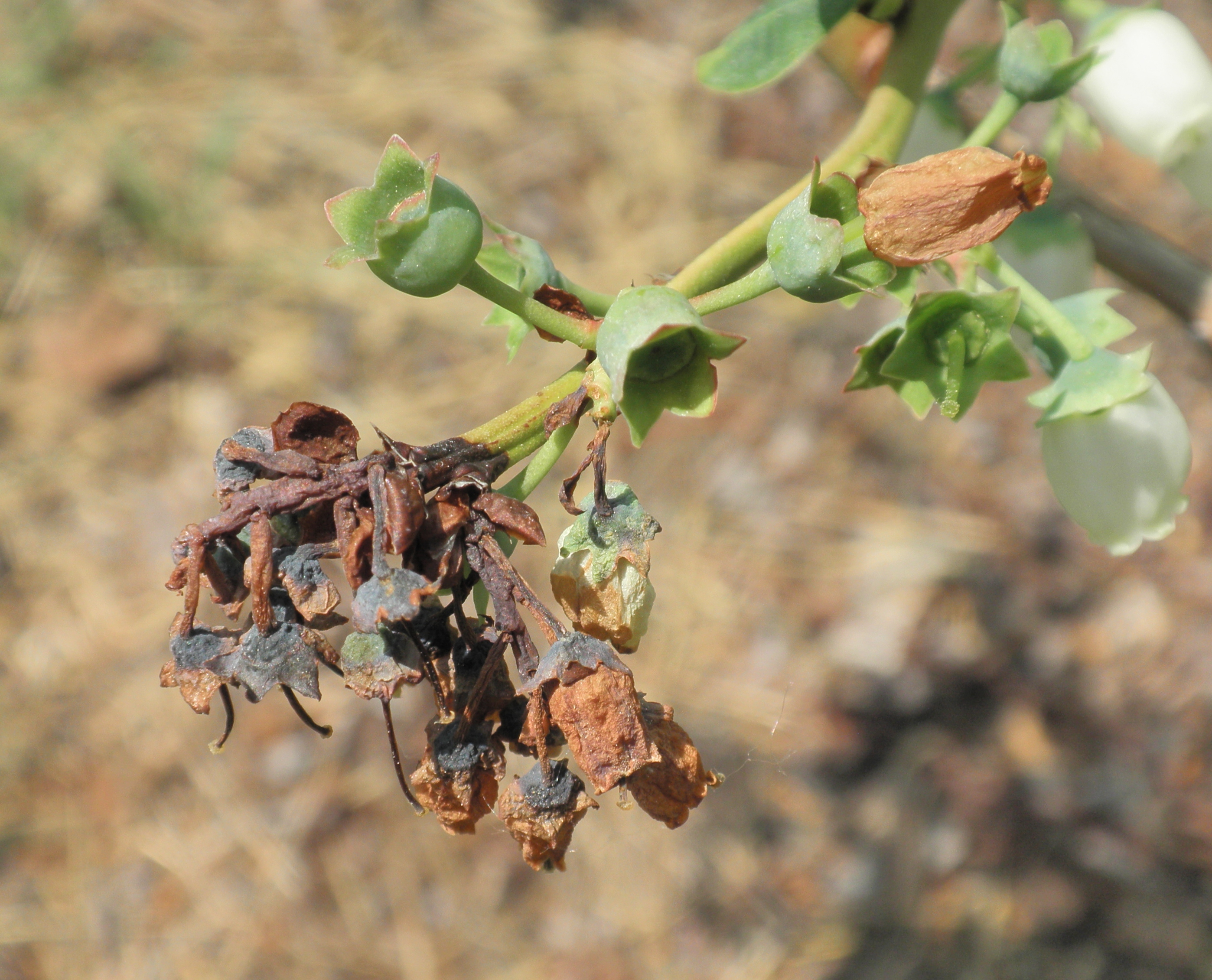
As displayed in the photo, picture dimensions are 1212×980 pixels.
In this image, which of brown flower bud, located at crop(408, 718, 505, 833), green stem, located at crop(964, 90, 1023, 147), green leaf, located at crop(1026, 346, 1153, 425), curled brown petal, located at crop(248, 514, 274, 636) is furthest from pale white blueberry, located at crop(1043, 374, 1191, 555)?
curled brown petal, located at crop(248, 514, 274, 636)

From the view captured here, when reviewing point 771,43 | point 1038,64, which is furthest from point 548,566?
point 1038,64

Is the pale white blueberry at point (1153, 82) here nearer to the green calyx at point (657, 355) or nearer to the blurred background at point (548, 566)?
the green calyx at point (657, 355)

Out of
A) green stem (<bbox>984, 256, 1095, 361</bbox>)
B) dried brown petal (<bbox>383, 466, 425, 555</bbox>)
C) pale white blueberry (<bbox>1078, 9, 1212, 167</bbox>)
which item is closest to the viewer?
dried brown petal (<bbox>383, 466, 425, 555</bbox>)

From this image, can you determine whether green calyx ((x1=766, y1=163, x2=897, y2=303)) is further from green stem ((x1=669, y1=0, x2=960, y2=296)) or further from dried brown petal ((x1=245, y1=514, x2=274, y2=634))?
dried brown petal ((x1=245, y1=514, x2=274, y2=634))

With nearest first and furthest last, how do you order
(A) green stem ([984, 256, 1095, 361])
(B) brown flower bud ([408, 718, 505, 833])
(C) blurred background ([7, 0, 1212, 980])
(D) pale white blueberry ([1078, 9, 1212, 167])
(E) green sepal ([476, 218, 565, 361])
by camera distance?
1. (B) brown flower bud ([408, 718, 505, 833])
2. (E) green sepal ([476, 218, 565, 361])
3. (A) green stem ([984, 256, 1095, 361])
4. (D) pale white blueberry ([1078, 9, 1212, 167])
5. (C) blurred background ([7, 0, 1212, 980])

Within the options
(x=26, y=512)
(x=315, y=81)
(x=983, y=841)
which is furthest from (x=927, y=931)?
(x=315, y=81)

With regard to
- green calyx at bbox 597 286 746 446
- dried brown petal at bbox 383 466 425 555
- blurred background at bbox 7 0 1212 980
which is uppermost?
green calyx at bbox 597 286 746 446

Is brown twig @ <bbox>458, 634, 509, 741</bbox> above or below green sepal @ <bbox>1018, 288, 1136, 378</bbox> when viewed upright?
below
